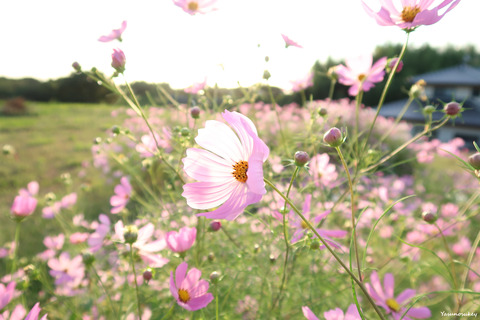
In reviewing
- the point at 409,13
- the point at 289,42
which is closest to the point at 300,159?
the point at 409,13

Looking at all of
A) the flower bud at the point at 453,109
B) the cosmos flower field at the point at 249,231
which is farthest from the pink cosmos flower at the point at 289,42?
the flower bud at the point at 453,109

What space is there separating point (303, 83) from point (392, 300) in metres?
0.68

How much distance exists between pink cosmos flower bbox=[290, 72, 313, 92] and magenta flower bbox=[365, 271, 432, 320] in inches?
23.8

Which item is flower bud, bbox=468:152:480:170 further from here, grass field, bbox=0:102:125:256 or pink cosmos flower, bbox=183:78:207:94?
grass field, bbox=0:102:125:256

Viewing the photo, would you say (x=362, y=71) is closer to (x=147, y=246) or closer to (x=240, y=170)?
(x=240, y=170)

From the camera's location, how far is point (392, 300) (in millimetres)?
701

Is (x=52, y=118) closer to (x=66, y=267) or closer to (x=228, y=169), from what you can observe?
(x=66, y=267)

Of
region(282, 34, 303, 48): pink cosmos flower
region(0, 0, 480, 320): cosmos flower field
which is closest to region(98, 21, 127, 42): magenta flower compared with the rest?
region(0, 0, 480, 320): cosmos flower field

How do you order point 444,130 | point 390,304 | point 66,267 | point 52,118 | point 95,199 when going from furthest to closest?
point 444,130 → point 52,118 → point 95,199 → point 66,267 → point 390,304

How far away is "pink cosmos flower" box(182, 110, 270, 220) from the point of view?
1.31 feet

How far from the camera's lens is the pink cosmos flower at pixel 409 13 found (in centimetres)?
45

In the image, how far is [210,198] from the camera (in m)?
0.43

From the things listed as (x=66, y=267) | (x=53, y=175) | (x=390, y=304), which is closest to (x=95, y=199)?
(x=53, y=175)

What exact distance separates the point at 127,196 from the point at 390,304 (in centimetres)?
76
